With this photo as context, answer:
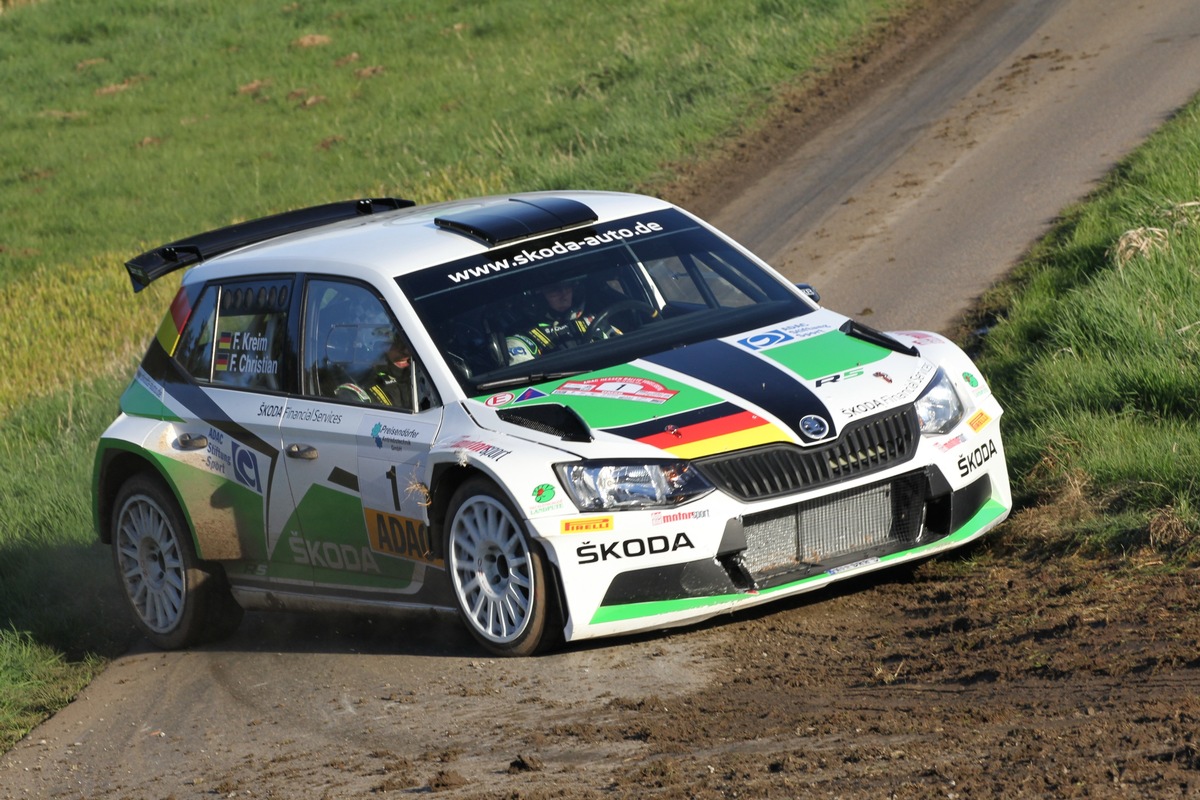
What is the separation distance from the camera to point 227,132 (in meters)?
27.0

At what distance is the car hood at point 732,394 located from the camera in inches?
248

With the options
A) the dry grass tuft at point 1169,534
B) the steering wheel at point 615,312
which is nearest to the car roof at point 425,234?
the steering wheel at point 615,312

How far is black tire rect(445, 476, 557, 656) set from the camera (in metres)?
6.30

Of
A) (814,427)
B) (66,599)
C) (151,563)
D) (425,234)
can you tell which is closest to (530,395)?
(814,427)

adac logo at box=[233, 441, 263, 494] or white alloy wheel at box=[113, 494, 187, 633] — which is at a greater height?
adac logo at box=[233, 441, 263, 494]

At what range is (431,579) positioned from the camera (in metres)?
6.87

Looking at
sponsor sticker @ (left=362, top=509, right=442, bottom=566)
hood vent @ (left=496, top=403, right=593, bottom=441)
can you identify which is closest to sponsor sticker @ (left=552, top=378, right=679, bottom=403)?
hood vent @ (left=496, top=403, right=593, bottom=441)

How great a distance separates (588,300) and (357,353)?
1.05 metres

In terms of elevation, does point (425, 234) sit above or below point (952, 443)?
above

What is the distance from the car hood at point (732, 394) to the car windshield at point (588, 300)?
198mm

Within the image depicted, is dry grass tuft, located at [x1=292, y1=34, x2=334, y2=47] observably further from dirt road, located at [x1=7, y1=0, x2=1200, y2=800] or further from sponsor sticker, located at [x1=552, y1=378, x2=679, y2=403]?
sponsor sticker, located at [x1=552, y1=378, x2=679, y2=403]

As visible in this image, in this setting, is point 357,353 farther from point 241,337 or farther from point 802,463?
point 802,463

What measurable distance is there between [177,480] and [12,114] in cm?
2413

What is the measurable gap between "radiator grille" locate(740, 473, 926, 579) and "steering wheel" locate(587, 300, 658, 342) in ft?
4.60
